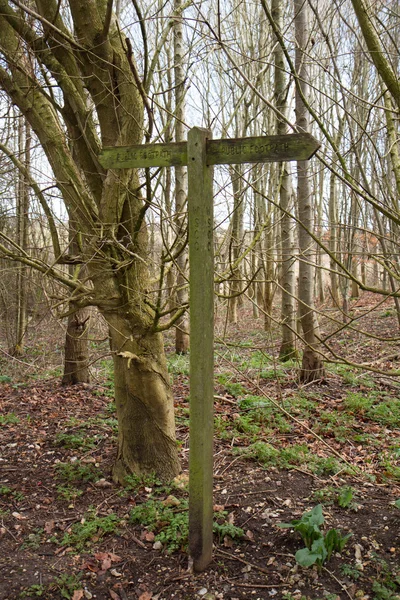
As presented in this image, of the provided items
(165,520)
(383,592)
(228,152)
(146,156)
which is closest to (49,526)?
(165,520)

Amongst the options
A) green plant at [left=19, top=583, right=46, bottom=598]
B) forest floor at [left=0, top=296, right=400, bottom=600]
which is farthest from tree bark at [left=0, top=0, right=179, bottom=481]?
green plant at [left=19, top=583, right=46, bottom=598]

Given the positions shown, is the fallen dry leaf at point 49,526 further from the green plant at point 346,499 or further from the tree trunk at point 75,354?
the tree trunk at point 75,354

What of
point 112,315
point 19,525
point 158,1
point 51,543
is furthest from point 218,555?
point 158,1

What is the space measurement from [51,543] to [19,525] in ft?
1.31

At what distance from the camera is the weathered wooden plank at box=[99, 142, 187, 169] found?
282cm

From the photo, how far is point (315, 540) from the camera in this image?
293 cm

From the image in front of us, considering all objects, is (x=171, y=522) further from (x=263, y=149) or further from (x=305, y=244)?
(x=305, y=244)

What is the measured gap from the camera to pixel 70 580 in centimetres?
302

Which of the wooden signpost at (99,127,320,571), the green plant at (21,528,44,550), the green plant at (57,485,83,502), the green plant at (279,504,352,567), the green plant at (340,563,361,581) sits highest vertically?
the wooden signpost at (99,127,320,571)

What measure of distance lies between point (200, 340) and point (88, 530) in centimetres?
184

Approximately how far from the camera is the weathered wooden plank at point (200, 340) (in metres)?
2.75

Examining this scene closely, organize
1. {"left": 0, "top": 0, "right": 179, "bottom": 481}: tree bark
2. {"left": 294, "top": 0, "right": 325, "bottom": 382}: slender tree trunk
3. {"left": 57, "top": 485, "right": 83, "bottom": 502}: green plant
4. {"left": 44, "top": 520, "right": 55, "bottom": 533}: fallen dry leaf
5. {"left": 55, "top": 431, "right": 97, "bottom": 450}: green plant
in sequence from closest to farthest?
{"left": 44, "top": 520, "right": 55, "bottom": 533}: fallen dry leaf → {"left": 0, "top": 0, "right": 179, "bottom": 481}: tree bark → {"left": 57, "top": 485, "right": 83, "bottom": 502}: green plant → {"left": 55, "top": 431, "right": 97, "bottom": 450}: green plant → {"left": 294, "top": 0, "right": 325, "bottom": 382}: slender tree trunk

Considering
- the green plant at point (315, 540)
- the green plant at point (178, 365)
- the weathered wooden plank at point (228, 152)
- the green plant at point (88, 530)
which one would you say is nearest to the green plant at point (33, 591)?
the green plant at point (88, 530)

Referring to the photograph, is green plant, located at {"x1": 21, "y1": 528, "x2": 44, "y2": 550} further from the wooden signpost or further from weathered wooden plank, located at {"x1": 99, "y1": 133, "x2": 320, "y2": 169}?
weathered wooden plank, located at {"x1": 99, "y1": 133, "x2": 320, "y2": 169}
